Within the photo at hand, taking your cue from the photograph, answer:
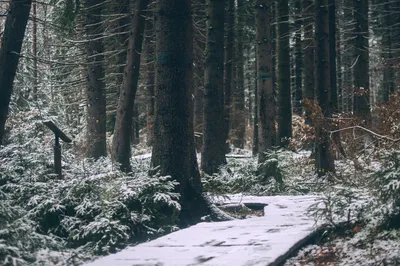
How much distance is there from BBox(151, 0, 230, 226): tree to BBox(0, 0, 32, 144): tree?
287cm

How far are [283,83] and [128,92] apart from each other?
347 inches

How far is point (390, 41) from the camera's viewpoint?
38438mm

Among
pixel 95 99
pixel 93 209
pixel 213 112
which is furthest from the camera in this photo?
pixel 95 99

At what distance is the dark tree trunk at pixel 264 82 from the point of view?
16031 mm

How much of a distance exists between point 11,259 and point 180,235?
2936 millimetres

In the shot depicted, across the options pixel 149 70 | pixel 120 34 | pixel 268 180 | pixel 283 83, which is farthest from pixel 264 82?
pixel 149 70

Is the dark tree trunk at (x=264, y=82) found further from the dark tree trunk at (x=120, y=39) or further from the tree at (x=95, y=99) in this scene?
the tree at (x=95, y=99)

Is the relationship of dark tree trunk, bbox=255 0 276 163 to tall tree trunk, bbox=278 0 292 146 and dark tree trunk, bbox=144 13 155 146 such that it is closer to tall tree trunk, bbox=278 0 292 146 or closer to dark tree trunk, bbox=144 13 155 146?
tall tree trunk, bbox=278 0 292 146

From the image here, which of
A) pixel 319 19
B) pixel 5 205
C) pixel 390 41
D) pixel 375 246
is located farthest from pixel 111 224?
pixel 390 41

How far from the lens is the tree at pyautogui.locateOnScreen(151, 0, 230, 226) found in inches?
422

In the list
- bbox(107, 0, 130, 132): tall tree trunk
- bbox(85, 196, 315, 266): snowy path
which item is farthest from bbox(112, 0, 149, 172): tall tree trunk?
bbox(85, 196, 315, 266): snowy path

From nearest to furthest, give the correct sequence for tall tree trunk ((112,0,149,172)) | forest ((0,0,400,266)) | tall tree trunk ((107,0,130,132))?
forest ((0,0,400,266))
tall tree trunk ((112,0,149,172))
tall tree trunk ((107,0,130,132))

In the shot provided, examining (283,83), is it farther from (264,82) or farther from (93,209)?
(93,209)

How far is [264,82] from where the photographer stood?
1598 centimetres
